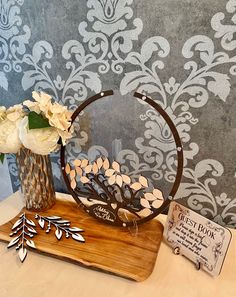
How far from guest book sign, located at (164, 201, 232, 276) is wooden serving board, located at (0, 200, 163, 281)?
→ 59 millimetres

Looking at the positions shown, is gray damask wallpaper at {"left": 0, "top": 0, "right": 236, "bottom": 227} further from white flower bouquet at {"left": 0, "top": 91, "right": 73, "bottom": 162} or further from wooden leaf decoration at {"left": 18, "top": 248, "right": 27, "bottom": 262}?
wooden leaf decoration at {"left": 18, "top": 248, "right": 27, "bottom": 262}

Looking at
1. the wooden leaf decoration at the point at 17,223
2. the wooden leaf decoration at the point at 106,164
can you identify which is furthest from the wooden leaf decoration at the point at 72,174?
the wooden leaf decoration at the point at 17,223

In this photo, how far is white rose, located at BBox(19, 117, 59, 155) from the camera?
2.31 ft

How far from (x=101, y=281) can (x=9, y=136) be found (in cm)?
45

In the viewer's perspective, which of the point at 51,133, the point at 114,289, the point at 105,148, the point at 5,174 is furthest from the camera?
the point at 5,174

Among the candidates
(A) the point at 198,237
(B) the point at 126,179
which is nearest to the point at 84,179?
(B) the point at 126,179

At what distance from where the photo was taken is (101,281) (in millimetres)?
634

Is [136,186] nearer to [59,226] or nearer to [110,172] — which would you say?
[110,172]

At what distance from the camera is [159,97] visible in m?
0.76

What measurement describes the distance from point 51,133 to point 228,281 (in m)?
0.58

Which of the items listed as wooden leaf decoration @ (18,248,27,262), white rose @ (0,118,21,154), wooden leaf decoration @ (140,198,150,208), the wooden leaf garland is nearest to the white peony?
white rose @ (0,118,21,154)

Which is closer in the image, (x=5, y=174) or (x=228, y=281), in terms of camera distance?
(x=228, y=281)

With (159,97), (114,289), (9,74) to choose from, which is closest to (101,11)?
(159,97)

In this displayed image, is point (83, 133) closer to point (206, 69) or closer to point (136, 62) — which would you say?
point (136, 62)
